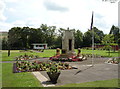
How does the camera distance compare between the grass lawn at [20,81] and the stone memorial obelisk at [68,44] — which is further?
the stone memorial obelisk at [68,44]

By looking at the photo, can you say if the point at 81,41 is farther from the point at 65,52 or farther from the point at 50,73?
the point at 50,73

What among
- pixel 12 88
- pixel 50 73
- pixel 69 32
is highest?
pixel 69 32

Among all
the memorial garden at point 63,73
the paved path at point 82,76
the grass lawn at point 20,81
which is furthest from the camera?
the paved path at point 82,76

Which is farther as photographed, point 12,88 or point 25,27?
point 25,27

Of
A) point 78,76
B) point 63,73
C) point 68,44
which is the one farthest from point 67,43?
point 78,76

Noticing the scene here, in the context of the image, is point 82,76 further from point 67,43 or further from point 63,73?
point 67,43

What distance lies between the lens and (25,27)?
75562 millimetres

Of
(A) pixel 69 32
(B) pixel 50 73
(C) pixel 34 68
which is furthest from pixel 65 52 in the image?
(B) pixel 50 73

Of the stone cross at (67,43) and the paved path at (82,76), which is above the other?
the stone cross at (67,43)

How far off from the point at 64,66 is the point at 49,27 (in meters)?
73.1

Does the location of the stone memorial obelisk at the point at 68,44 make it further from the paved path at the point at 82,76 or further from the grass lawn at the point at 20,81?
the grass lawn at the point at 20,81

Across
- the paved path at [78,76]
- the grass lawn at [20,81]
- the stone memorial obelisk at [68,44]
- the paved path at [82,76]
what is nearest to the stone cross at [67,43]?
the stone memorial obelisk at [68,44]

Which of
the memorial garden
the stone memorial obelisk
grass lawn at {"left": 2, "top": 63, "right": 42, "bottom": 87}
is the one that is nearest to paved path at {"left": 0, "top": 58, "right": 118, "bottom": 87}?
the memorial garden

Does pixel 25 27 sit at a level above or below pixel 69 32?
above
